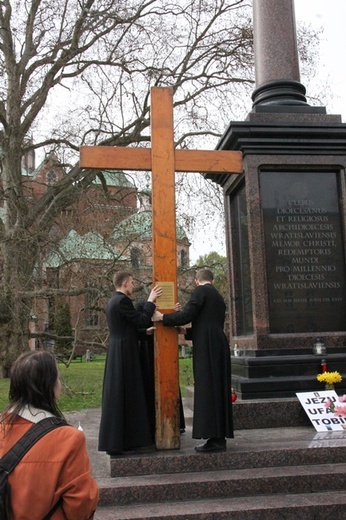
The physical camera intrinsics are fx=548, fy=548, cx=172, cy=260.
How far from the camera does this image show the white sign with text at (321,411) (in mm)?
5551

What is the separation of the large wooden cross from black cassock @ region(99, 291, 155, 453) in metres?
0.19

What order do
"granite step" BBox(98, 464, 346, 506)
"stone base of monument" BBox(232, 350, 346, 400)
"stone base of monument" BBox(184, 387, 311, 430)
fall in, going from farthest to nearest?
"stone base of monument" BBox(232, 350, 346, 400), "stone base of monument" BBox(184, 387, 311, 430), "granite step" BBox(98, 464, 346, 506)

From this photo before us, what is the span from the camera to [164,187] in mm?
5480

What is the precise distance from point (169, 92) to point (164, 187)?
1.00m

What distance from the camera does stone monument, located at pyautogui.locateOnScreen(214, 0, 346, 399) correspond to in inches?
251

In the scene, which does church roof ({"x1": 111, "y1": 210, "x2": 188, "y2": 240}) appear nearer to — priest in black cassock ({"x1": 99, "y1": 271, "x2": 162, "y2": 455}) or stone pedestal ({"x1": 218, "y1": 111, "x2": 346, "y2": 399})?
stone pedestal ({"x1": 218, "y1": 111, "x2": 346, "y2": 399})

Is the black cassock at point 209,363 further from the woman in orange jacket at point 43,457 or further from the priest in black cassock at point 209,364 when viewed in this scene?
the woman in orange jacket at point 43,457

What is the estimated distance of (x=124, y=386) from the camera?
4.98 m

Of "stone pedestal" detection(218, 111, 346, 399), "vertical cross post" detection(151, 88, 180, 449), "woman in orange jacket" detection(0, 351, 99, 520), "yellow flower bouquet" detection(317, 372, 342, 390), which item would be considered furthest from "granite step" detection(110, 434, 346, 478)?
"woman in orange jacket" detection(0, 351, 99, 520)

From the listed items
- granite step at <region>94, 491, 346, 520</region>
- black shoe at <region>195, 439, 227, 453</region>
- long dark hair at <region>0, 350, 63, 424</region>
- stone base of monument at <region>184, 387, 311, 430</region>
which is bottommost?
granite step at <region>94, 491, 346, 520</region>

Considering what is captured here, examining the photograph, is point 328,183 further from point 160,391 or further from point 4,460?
point 4,460

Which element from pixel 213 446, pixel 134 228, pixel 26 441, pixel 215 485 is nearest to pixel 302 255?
pixel 213 446

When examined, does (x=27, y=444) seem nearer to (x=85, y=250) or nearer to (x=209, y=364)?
(x=209, y=364)

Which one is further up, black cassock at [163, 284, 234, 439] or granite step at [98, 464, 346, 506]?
black cassock at [163, 284, 234, 439]
